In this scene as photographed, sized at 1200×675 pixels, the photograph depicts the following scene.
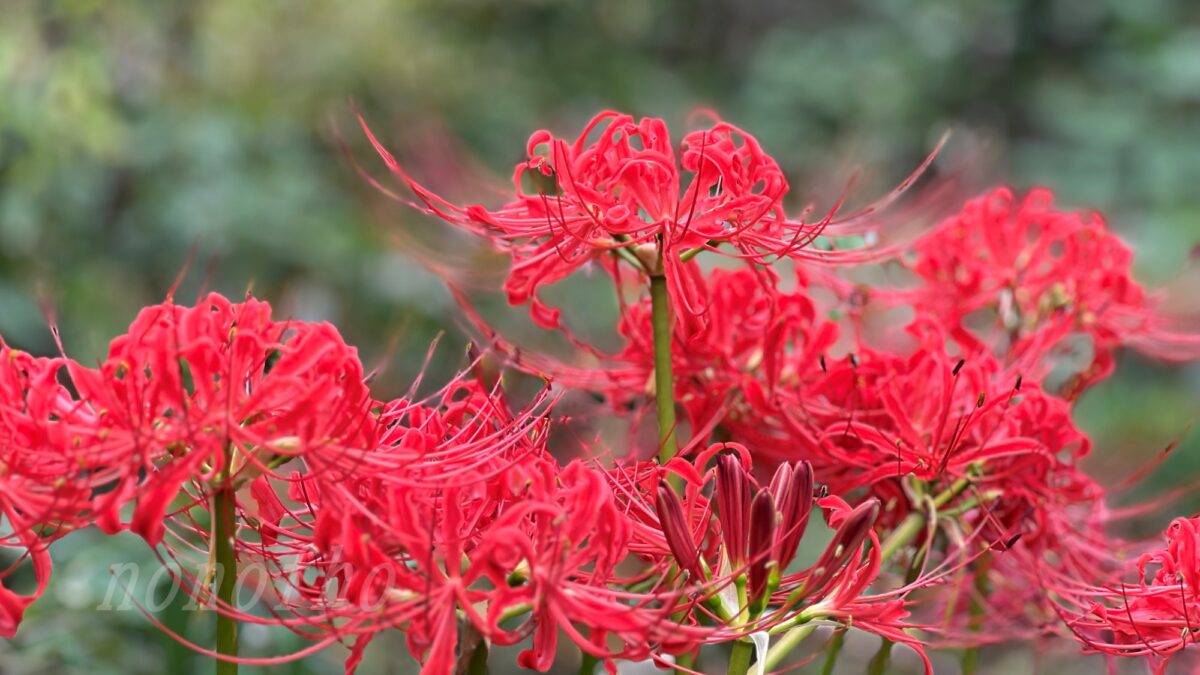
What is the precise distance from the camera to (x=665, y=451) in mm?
898

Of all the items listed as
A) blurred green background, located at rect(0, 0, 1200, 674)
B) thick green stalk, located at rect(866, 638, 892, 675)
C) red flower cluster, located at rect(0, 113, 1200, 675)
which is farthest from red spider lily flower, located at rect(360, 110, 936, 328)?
blurred green background, located at rect(0, 0, 1200, 674)

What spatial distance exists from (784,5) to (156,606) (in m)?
3.75

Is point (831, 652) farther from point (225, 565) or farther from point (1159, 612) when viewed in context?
point (225, 565)

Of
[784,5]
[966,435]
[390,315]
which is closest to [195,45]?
[390,315]

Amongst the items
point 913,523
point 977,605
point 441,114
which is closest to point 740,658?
point 913,523

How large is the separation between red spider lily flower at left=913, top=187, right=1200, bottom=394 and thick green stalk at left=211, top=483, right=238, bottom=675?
27.4 inches

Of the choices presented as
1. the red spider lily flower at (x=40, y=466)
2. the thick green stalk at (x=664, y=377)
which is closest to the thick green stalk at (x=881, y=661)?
the thick green stalk at (x=664, y=377)

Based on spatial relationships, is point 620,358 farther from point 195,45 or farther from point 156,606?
point 195,45

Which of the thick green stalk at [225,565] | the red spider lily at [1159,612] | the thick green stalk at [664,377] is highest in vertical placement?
the thick green stalk at [664,377]

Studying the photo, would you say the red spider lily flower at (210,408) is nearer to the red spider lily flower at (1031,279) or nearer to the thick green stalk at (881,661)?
the thick green stalk at (881,661)

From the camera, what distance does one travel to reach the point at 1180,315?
1.40m

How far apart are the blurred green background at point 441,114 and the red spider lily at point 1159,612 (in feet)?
2.74

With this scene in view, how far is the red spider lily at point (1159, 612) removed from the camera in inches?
34.2

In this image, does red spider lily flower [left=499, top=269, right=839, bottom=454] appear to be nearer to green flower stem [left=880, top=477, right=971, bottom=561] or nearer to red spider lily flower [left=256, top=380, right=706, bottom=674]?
green flower stem [left=880, top=477, right=971, bottom=561]
